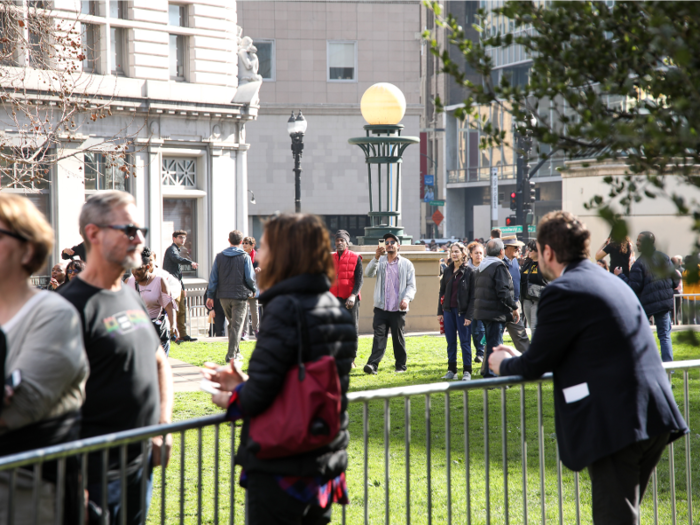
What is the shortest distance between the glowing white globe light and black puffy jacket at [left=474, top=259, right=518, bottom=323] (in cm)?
552

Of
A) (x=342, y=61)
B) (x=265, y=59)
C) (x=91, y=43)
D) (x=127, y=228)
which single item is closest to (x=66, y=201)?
(x=91, y=43)

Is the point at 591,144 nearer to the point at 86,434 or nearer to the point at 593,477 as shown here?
the point at 593,477

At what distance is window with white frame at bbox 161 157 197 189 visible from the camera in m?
23.5

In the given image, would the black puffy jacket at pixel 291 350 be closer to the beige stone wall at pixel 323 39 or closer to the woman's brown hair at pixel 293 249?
the woman's brown hair at pixel 293 249

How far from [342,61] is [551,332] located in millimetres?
39125

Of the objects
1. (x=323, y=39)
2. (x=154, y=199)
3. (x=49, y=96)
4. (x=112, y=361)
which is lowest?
(x=112, y=361)

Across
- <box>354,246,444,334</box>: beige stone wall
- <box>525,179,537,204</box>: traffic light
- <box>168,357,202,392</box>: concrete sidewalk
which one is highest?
<box>525,179,537,204</box>: traffic light

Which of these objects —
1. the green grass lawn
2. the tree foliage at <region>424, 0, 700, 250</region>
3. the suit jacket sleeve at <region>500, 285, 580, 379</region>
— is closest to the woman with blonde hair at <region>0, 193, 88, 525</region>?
the tree foliage at <region>424, 0, 700, 250</region>

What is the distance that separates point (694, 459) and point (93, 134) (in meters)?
18.3

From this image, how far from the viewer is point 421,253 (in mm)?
16234

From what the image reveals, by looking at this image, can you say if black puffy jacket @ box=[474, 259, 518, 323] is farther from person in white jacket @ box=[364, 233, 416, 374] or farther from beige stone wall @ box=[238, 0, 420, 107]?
beige stone wall @ box=[238, 0, 420, 107]

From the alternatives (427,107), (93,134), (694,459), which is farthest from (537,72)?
(427,107)

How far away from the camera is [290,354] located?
2.94 meters

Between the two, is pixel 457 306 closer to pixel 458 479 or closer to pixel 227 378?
pixel 458 479
